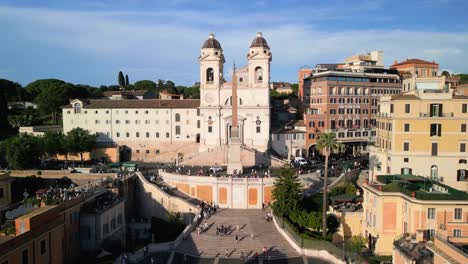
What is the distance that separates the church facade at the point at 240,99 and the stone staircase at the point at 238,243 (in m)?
26.0

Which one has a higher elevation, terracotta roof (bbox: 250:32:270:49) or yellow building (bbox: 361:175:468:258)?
terracotta roof (bbox: 250:32:270:49)

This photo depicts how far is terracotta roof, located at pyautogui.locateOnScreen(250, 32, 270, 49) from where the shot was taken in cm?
6694

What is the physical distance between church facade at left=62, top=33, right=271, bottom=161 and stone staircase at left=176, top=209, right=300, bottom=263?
26660 mm

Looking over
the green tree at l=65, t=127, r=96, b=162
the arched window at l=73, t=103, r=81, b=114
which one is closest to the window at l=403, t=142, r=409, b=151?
the green tree at l=65, t=127, r=96, b=162

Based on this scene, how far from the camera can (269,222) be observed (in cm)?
4250

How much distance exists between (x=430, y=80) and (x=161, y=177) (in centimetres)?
3306

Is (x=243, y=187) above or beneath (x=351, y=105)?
beneath

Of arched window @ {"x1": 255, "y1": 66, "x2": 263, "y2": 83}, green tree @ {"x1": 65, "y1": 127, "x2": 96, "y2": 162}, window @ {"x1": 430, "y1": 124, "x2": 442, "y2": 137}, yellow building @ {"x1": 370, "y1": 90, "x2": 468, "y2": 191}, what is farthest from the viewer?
arched window @ {"x1": 255, "y1": 66, "x2": 263, "y2": 83}

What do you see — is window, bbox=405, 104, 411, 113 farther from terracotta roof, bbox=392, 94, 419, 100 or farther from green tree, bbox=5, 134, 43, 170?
green tree, bbox=5, 134, 43, 170

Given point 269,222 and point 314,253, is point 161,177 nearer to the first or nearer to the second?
point 269,222

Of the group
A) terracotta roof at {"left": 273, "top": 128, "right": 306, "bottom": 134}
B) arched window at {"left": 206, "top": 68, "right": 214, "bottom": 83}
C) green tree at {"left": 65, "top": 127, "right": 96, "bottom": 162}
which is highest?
arched window at {"left": 206, "top": 68, "right": 214, "bottom": 83}

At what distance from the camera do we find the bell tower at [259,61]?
66.6m

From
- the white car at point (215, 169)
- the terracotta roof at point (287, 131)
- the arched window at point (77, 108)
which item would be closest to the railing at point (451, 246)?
the white car at point (215, 169)

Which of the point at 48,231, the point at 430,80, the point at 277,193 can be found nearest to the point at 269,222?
the point at 277,193
